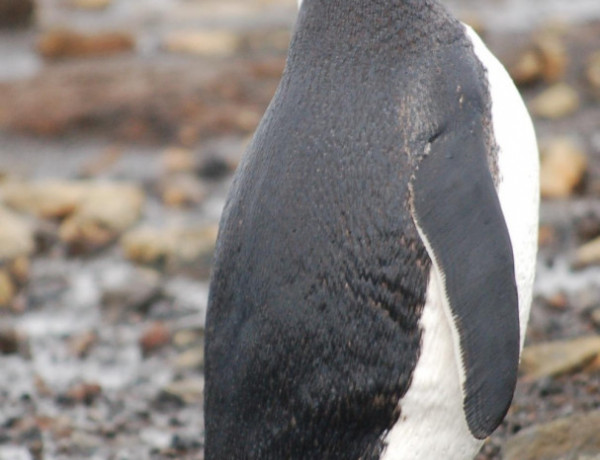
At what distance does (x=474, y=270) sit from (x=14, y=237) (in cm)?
417

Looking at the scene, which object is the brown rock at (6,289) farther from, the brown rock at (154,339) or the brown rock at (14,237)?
the brown rock at (154,339)

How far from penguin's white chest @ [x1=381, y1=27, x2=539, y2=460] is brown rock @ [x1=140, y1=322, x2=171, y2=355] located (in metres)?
2.55

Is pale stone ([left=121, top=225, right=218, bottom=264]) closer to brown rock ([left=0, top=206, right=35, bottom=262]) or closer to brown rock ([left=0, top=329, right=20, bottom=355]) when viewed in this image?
brown rock ([left=0, top=206, right=35, bottom=262])

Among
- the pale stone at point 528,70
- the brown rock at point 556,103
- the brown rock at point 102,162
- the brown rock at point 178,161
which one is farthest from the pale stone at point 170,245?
the pale stone at point 528,70

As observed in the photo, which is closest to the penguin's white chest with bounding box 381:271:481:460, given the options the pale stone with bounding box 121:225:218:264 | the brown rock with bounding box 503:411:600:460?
the brown rock with bounding box 503:411:600:460

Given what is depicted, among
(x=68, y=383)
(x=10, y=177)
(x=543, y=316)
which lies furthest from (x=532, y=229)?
(x=10, y=177)

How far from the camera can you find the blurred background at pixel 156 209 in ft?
13.4

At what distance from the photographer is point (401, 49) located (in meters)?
2.78

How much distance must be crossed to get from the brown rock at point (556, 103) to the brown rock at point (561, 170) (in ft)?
3.66

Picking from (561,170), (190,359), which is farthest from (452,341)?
(561,170)

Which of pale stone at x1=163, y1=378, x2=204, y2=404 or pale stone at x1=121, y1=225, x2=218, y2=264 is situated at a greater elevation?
pale stone at x1=163, y1=378, x2=204, y2=404

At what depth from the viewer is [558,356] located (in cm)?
395

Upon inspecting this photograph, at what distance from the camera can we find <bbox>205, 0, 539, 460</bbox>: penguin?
102 inches

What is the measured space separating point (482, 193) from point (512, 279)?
0.20 m
